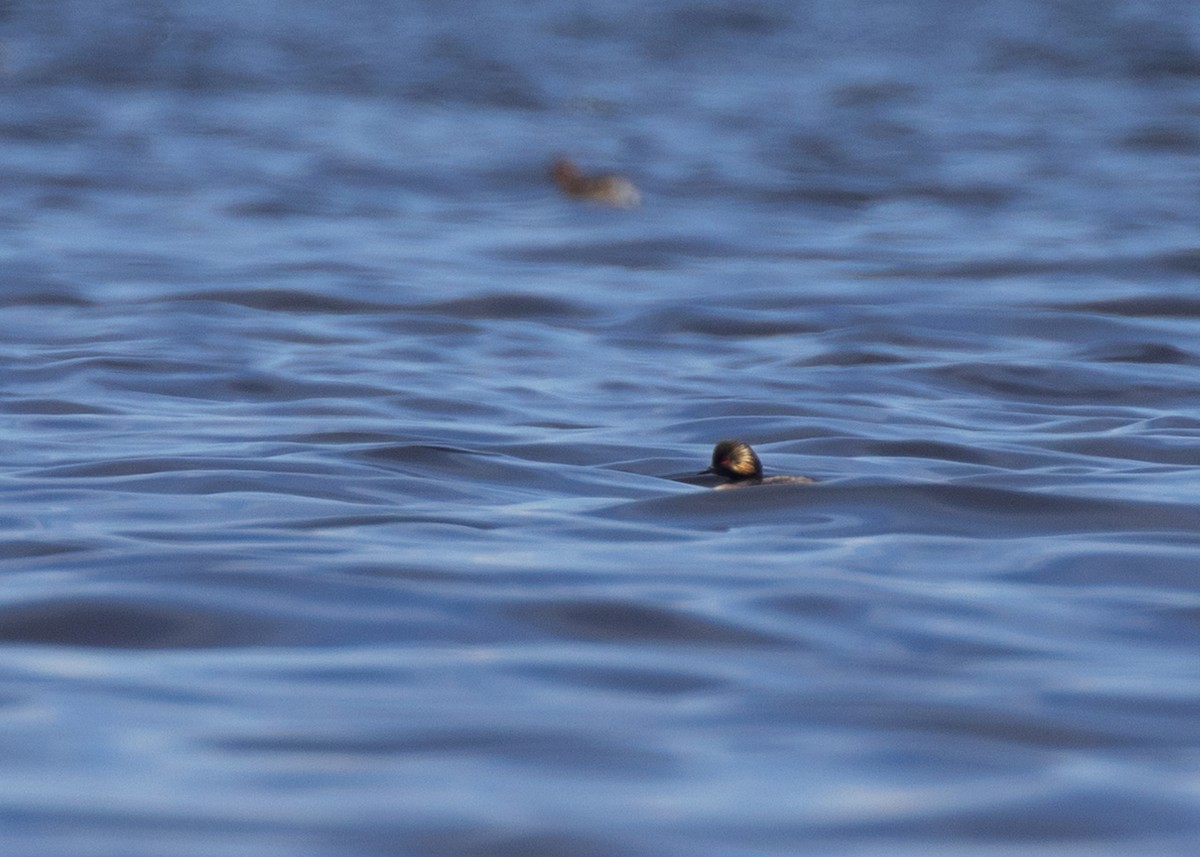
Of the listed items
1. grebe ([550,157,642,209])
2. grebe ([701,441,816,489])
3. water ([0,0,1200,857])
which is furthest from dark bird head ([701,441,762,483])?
grebe ([550,157,642,209])

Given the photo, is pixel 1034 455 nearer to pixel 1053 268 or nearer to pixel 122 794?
pixel 122 794

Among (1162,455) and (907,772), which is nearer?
(907,772)

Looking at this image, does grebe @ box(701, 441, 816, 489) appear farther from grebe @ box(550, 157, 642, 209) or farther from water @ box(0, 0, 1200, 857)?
grebe @ box(550, 157, 642, 209)

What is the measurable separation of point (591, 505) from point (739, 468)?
2.44ft

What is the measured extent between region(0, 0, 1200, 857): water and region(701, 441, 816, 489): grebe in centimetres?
15

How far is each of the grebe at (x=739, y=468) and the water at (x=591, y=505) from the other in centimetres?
15

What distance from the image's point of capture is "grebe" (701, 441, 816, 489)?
26.8 feet

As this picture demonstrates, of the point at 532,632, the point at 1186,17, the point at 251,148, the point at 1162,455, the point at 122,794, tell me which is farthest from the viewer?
the point at 1186,17

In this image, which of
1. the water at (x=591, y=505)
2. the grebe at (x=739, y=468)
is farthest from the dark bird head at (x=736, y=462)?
the water at (x=591, y=505)

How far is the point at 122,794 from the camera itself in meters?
4.41

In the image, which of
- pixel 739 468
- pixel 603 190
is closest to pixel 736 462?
pixel 739 468

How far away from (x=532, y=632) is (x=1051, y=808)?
183 cm

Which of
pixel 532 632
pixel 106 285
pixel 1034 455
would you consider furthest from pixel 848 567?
pixel 106 285

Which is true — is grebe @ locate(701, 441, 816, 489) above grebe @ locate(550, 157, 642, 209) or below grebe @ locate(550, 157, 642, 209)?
below
